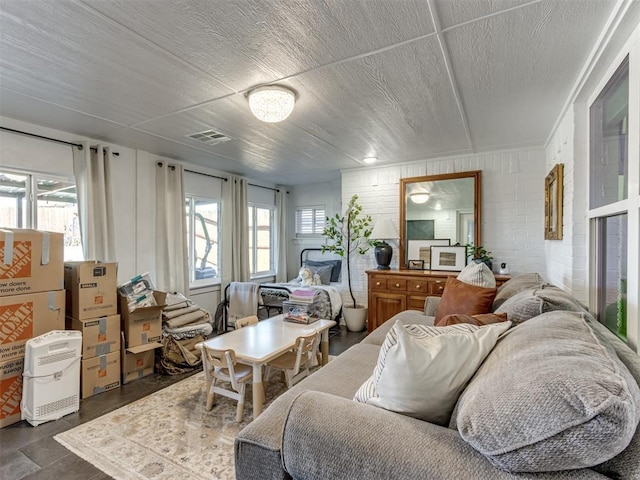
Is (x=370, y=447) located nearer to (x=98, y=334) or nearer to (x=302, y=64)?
(x=302, y=64)

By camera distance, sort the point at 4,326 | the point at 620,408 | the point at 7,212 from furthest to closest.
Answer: the point at 7,212 < the point at 4,326 < the point at 620,408

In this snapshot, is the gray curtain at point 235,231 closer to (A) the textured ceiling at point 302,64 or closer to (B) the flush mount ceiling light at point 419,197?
Result: (A) the textured ceiling at point 302,64

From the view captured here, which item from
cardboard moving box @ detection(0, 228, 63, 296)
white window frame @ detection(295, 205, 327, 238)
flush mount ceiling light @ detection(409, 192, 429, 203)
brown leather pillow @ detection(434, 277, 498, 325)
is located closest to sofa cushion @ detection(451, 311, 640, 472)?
brown leather pillow @ detection(434, 277, 498, 325)

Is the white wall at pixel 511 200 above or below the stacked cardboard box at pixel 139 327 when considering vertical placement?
above

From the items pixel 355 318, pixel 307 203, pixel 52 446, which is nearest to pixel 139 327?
pixel 52 446

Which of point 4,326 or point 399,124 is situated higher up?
point 399,124

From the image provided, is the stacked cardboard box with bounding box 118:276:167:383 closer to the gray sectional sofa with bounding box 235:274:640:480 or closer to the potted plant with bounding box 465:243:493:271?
the gray sectional sofa with bounding box 235:274:640:480

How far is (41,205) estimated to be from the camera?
3.13m

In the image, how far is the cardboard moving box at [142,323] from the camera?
2961mm

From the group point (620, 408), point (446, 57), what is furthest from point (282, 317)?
point (620, 408)

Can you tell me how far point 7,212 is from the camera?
2.91 meters

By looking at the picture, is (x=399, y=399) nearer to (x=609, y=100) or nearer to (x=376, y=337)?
(x=376, y=337)

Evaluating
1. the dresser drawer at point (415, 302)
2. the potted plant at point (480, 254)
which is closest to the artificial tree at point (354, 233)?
the dresser drawer at point (415, 302)

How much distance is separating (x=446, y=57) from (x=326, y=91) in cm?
80
